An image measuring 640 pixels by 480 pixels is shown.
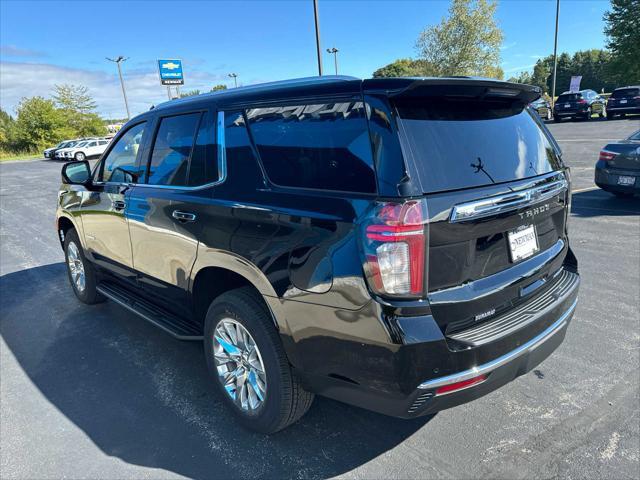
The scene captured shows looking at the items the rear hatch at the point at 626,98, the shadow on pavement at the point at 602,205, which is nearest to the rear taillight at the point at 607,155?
the shadow on pavement at the point at 602,205

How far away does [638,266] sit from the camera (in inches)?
Result: 195

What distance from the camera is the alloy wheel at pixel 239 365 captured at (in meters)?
2.54

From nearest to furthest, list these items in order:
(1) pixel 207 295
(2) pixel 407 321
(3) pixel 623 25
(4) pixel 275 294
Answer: (2) pixel 407 321 → (4) pixel 275 294 → (1) pixel 207 295 → (3) pixel 623 25

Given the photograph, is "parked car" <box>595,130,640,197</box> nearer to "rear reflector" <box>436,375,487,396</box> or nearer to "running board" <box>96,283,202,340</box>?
"rear reflector" <box>436,375,487,396</box>

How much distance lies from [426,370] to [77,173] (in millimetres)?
3966

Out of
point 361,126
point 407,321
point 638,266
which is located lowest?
point 638,266

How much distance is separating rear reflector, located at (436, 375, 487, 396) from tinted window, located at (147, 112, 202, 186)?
2.03 m

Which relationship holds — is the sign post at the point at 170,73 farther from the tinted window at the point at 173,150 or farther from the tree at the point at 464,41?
the tinted window at the point at 173,150

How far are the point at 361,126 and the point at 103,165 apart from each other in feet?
10.0

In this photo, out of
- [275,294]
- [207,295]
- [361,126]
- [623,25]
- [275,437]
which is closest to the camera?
[361,126]

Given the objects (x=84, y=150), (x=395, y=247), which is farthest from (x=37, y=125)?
(x=395, y=247)

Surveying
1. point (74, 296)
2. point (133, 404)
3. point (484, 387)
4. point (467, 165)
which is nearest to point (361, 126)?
point (467, 165)

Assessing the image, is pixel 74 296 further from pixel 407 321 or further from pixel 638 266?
pixel 638 266

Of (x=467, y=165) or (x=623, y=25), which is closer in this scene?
(x=467, y=165)
